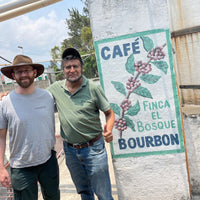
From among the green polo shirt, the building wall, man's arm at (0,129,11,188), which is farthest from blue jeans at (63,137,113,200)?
the building wall

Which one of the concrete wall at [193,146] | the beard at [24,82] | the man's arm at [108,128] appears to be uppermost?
the beard at [24,82]

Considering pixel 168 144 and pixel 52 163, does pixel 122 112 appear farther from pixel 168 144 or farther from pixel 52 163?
pixel 52 163

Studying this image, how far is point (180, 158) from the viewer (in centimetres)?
233

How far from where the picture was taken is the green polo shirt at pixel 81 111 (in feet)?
6.37

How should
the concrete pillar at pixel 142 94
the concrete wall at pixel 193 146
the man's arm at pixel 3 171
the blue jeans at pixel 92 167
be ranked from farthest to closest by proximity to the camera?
the concrete wall at pixel 193 146, the concrete pillar at pixel 142 94, the blue jeans at pixel 92 167, the man's arm at pixel 3 171

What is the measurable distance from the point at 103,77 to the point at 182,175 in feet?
4.82

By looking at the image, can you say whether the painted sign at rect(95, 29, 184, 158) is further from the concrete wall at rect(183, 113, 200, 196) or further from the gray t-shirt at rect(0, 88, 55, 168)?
the gray t-shirt at rect(0, 88, 55, 168)

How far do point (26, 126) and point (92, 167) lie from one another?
2.47 feet

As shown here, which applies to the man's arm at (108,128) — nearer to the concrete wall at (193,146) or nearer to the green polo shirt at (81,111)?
the green polo shirt at (81,111)

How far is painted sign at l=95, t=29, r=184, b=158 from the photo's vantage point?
7.37 ft

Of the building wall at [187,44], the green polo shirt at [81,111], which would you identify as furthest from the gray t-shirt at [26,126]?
the building wall at [187,44]

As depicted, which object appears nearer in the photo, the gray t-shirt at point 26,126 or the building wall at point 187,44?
the gray t-shirt at point 26,126

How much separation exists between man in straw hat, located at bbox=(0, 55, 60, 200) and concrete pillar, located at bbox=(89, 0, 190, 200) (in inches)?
31.0

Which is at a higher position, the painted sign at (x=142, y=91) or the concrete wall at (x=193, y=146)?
the painted sign at (x=142, y=91)
